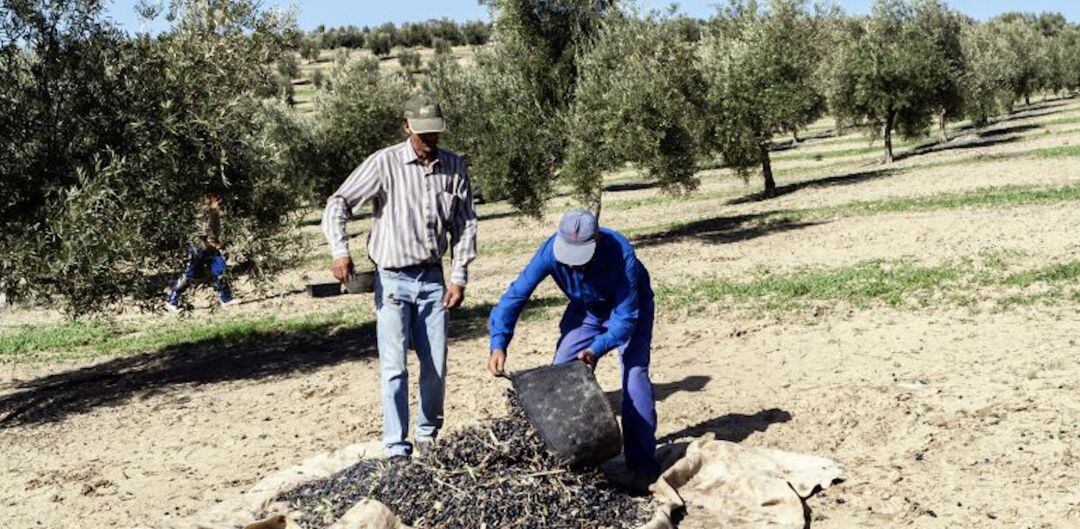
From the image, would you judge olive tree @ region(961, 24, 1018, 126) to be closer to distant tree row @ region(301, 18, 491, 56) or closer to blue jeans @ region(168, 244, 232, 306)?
blue jeans @ region(168, 244, 232, 306)

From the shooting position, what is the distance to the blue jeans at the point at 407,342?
6.80 m

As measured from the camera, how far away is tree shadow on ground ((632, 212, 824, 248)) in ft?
77.5

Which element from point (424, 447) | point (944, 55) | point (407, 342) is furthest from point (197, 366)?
point (944, 55)

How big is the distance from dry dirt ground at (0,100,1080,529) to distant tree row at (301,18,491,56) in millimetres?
98395

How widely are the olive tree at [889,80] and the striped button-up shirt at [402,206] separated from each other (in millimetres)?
36483

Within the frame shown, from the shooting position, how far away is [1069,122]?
5200 cm

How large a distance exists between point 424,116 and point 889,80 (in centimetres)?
3705

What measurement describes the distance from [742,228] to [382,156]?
19.4 metres

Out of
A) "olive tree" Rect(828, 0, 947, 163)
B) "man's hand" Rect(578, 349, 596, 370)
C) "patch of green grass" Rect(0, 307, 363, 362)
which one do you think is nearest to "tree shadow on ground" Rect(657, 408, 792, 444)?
"man's hand" Rect(578, 349, 596, 370)

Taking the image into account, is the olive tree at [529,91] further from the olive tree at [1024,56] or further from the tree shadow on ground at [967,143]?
the olive tree at [1024,56]

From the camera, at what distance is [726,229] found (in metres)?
25.7

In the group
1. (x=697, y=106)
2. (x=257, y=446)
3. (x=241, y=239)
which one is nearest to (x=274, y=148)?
(x=241, y=239)

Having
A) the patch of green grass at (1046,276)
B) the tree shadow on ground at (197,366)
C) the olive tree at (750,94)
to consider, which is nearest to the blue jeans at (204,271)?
the tree shadow on ground at (197,366)

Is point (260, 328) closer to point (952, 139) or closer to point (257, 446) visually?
point (257, 446)
